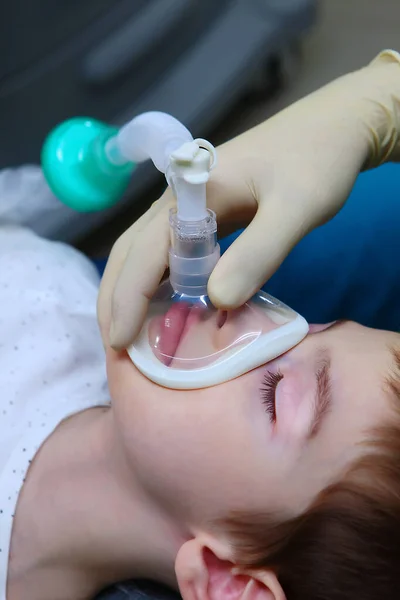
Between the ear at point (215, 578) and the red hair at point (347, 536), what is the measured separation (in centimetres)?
2

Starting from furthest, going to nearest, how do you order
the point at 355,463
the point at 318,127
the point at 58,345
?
1. the point at 58,345
2. the point at 318,127
3. the point at 355,463

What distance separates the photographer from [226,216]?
0.88 metres

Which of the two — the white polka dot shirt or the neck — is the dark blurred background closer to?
→ the white polka dot shirt

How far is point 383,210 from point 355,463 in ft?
1.94

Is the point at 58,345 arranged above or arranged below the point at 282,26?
below

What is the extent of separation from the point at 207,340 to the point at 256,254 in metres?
0.12

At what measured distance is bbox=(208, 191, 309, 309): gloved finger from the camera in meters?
0.71

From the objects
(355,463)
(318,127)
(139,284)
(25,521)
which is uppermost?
(318,127)

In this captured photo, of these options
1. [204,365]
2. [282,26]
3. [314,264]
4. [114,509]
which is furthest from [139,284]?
[282,26]

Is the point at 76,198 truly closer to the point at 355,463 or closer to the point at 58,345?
the point at 58,345

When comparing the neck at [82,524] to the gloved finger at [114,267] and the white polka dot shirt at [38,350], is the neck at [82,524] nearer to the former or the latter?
the white polka dot shirt at [38,350]

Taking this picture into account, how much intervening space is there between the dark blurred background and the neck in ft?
2.09

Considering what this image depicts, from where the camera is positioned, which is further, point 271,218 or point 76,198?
point 76,198

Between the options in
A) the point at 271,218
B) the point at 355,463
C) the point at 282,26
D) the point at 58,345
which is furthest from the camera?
the point at 282,26
